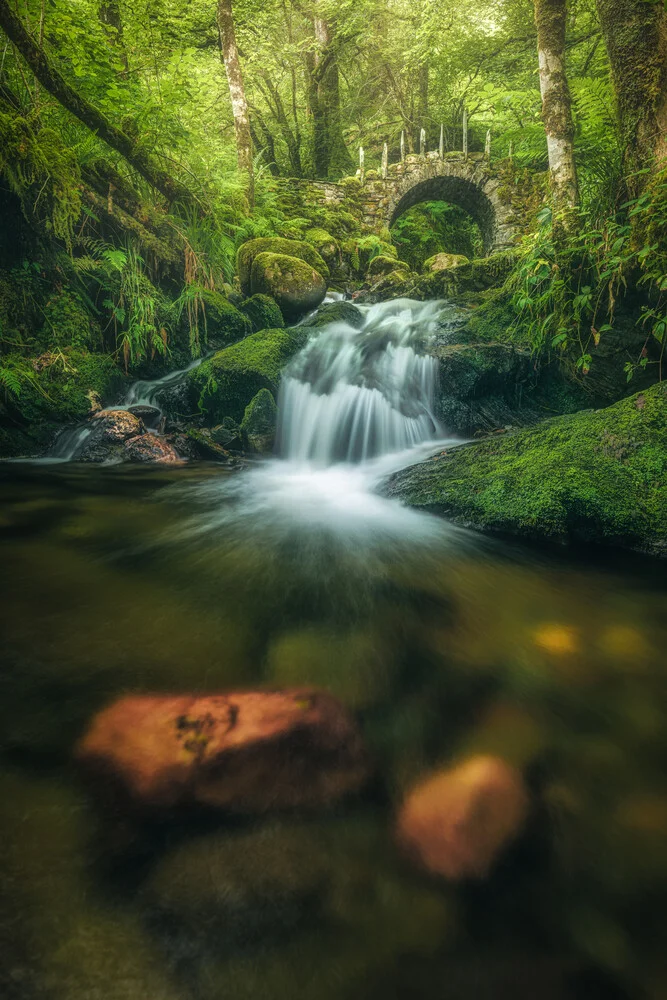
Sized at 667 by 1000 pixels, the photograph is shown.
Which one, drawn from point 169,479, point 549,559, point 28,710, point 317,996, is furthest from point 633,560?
point 169,479

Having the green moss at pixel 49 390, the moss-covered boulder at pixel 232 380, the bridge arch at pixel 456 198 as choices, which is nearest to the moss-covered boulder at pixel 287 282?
A: the moss-covered boulder at pixel 232 380

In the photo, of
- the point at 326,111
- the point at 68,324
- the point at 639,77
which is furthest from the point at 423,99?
the point at 68,324

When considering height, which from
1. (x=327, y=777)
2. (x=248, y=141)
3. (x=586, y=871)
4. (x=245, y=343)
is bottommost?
(x=586, y=871)

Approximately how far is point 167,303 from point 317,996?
27.4 feet

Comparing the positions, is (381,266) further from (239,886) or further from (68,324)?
(239,886)

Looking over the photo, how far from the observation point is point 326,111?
17266 millimetres

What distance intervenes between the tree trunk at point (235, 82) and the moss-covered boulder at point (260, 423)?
6636 millimetres

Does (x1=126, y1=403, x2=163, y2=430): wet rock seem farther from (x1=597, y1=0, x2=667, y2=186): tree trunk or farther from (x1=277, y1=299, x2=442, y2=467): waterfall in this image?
(x1=597, y1=0, x2=667, y2=186): tree trunk

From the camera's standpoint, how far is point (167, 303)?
7.45 metres

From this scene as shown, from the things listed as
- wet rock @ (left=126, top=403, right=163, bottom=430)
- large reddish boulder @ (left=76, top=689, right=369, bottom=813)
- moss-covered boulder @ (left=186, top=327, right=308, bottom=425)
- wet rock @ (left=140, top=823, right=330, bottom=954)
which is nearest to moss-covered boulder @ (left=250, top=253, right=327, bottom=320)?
moss-covered boulder @ (left=186, top=327, right=308, bottom=425)

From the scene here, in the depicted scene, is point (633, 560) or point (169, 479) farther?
point (169, 479)

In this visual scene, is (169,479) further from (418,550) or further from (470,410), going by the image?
(470,410)

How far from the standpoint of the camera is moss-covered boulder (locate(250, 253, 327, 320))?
8.43 metres

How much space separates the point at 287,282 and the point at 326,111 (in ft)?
46.5
